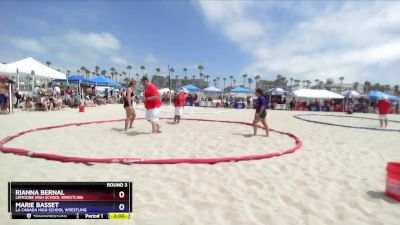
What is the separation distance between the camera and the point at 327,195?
355 cm

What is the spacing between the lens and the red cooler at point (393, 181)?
3416mm

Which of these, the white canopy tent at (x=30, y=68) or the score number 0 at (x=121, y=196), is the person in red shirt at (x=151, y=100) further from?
the white canopy tent at (x=30, y=68)

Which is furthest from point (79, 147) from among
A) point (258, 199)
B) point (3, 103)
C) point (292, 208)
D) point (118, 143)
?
point (3, 103)

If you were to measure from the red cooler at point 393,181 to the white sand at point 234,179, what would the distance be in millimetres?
114

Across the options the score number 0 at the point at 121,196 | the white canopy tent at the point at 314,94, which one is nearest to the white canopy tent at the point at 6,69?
the score number 0 at the point at 121,196

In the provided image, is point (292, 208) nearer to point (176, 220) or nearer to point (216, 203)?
point (216, 203)

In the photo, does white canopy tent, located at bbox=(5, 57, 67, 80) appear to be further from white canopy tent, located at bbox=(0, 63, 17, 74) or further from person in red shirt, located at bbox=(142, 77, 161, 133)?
person in red shirt, located at bbox=(142, 77, 161, 133)

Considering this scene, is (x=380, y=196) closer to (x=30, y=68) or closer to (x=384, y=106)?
(x=384, y=106)

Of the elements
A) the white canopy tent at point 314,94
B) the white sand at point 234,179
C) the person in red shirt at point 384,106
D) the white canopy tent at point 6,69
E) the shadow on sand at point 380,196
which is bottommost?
the shadow on sand at point 380,196

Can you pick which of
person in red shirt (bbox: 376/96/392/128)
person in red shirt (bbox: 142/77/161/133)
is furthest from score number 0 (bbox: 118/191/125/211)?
person in red shirt (bbox: 376/96/392/128)

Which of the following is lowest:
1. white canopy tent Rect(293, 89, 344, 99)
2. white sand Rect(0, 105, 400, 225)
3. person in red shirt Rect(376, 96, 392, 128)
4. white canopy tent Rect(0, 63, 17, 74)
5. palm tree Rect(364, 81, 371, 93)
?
white sand Rect(0, 105, 400, 225)

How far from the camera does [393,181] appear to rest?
3.47 m
